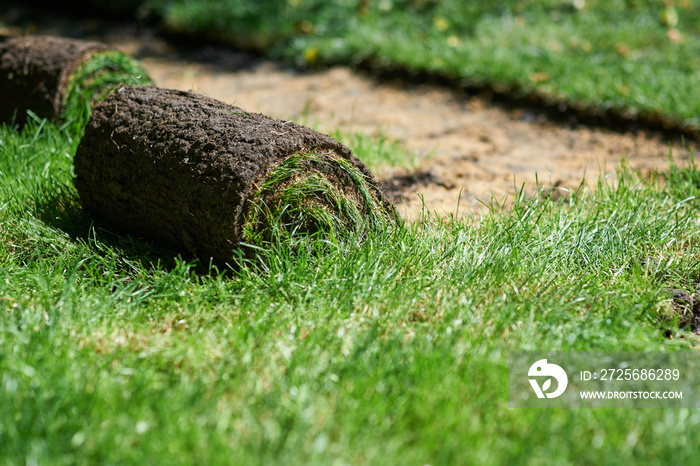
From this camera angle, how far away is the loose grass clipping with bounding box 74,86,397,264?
2.54 meters

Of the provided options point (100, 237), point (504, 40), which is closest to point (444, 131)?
point (504, 40)

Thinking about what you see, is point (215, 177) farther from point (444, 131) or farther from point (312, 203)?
point (444, 131)

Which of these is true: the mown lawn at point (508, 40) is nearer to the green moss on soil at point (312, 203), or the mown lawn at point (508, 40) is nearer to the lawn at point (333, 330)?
the lawn at point (333, 330)

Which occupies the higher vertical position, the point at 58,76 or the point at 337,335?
the point at 58,76

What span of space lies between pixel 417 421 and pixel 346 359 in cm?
33

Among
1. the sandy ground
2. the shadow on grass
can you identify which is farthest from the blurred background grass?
the shadow on grass

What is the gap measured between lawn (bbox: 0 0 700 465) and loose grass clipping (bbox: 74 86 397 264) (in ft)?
0.35

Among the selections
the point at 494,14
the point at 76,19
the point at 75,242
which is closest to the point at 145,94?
the point at 75,242

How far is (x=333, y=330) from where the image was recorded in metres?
2.25

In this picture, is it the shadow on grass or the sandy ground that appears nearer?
the shadow on grass

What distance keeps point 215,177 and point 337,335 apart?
0.78 m

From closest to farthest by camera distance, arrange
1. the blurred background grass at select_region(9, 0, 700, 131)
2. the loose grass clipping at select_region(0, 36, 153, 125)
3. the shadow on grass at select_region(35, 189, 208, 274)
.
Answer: the shadow on grass at select_region(35, 189, 208, 274) → the loose grass clipping at select_region(0, 36, 153, 125) → the blurred background grass at select_region(9, 0, 700, 131)

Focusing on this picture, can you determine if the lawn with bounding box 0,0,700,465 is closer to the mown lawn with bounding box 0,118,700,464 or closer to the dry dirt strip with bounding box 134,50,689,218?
the mown lawn with bounding box 0,118,700,464

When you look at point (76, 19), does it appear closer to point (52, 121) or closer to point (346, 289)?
point (52, 121)
